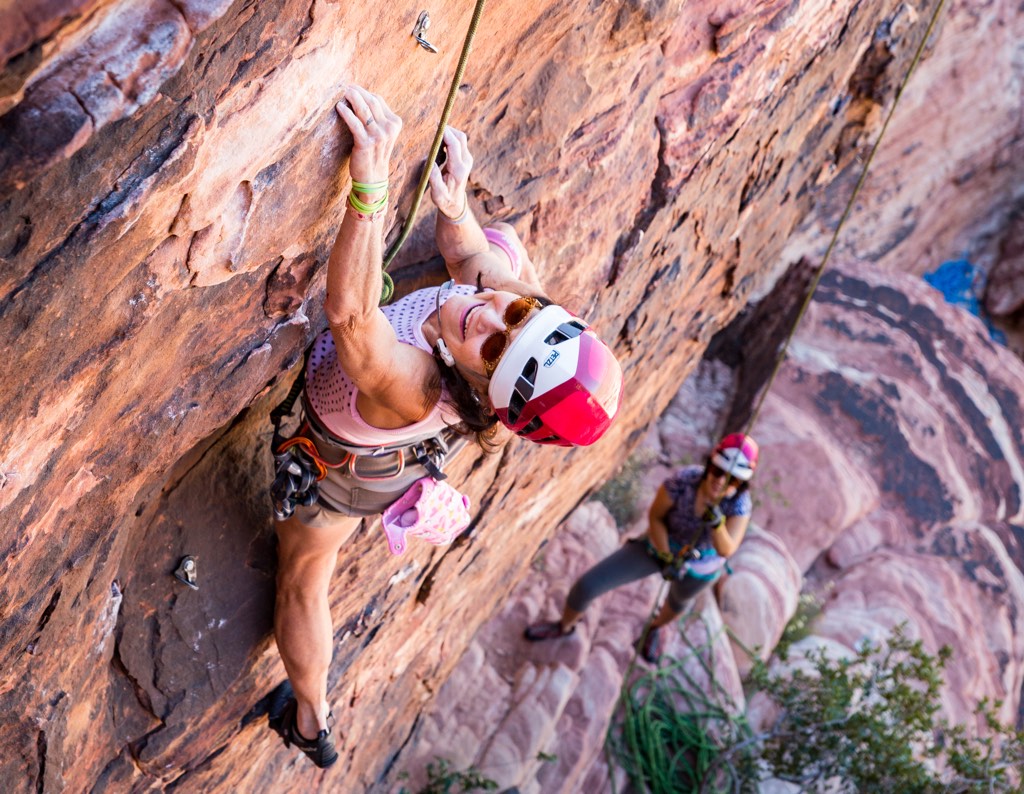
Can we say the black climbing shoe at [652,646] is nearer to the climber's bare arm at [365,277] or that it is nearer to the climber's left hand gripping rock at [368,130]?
the climber's bare arm at [365,277]

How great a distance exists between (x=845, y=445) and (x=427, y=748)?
6.36 m

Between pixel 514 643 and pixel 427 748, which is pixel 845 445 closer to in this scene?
pixel 514 643

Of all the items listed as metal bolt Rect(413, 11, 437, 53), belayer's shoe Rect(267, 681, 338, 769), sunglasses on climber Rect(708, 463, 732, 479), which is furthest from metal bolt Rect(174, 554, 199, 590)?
sunglasses on climber Rect(708, 463, 732, 479)

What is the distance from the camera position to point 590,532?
8406 mm

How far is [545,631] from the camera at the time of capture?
7.16 metres

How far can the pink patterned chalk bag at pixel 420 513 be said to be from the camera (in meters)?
3.23

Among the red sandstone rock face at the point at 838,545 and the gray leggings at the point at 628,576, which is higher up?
the gray leggings at the point at 628,576

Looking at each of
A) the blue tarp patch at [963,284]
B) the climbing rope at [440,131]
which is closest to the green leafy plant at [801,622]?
the climbing rope at [440,131]

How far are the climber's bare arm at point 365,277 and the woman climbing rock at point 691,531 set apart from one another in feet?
10.9

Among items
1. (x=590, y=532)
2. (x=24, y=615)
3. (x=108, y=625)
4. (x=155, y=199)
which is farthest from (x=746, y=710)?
(x=155, y=199)

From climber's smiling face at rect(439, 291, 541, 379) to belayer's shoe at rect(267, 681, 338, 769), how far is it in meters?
1.86

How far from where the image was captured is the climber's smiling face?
254 cm

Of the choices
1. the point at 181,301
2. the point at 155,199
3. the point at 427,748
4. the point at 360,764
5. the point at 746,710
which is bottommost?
the point at 746,710

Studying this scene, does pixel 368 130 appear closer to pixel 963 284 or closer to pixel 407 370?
pixel 407 370
